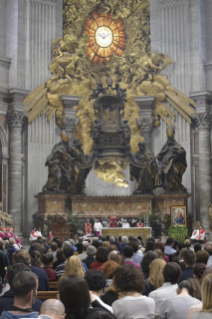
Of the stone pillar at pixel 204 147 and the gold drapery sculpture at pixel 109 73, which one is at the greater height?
the gold drapery sculpture at pixel 109 73

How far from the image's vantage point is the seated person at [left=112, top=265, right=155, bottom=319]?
15.1ft

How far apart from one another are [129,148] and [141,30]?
6.71 metres

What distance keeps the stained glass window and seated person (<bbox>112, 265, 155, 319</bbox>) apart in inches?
973

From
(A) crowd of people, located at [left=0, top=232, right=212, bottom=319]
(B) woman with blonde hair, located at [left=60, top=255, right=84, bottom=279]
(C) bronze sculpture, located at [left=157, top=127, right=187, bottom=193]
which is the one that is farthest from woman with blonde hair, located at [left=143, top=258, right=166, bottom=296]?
(C) bronze sculpture, located at [left=157, top=127, right=187, bottom=193]

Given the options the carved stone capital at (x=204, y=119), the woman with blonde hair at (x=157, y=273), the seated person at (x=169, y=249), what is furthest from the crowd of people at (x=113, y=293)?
the carved stone capital at (x=204, y=119)

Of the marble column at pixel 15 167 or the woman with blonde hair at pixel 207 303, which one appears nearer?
the woman with blonde hair at pixel 207 303

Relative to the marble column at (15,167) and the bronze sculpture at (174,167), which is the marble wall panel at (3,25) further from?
the bronze sculpture at (174,167)

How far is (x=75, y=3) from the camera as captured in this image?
28375mm

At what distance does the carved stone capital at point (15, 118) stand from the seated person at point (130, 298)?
67.6 feet

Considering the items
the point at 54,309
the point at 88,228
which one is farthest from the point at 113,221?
the point at 54,309

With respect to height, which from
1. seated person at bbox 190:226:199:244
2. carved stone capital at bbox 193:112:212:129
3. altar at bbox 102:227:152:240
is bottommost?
seated person at bbox 190:226:199:244

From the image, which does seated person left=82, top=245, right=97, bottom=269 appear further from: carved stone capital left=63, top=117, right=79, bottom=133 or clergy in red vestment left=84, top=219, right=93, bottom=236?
carved stone capital left=63, top=117, right=79, bottom=133

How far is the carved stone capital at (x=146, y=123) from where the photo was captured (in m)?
26.8

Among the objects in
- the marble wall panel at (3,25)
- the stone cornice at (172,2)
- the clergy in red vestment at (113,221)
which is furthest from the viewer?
the stone cornice at (172,2)
